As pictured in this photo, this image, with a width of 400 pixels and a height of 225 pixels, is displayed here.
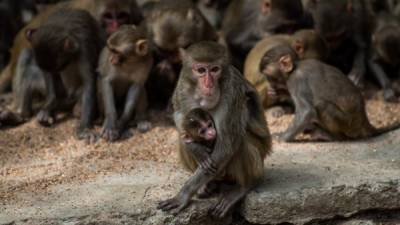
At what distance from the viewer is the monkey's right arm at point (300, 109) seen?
8266 mm

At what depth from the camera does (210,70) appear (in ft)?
20.7

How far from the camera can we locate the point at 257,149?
6582 millimetres

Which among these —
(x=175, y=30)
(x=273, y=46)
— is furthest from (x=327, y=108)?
(x=175, y=30)

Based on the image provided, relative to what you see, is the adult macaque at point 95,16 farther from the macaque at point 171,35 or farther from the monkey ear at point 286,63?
the monkey ear at point 286,63

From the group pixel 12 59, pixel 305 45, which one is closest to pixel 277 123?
pixel 305 45

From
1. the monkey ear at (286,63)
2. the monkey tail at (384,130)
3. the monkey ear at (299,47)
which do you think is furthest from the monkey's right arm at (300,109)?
the monkey ear at (299,47)

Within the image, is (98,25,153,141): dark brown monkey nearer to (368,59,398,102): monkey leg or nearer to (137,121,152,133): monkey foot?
(137,121,152,133): monkey foot

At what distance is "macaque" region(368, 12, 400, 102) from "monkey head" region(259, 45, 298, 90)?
154 cm

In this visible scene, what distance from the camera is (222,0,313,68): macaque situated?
1005 cm

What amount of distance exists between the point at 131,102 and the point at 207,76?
2.76 metres

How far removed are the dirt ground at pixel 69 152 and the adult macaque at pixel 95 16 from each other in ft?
4.28

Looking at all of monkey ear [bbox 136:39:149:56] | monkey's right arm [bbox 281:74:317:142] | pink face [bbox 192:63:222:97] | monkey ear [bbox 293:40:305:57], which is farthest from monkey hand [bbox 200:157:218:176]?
monkey ear [bbox 293:40:305:57]

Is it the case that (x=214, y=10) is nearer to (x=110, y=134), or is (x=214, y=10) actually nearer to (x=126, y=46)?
(x=126, y=46)

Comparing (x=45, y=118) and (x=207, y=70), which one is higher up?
(x=207, y=70)
